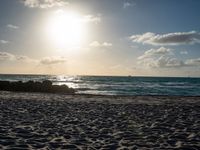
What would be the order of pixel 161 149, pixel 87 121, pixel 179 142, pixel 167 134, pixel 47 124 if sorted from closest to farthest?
pixel 161 149 → pixel 179 142 → pixel 167 134 → pixel 47 124 → pixel 87 121

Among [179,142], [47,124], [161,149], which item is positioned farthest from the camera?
[47,124]

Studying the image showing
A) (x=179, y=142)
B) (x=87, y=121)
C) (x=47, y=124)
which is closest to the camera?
(x=179, y=142)

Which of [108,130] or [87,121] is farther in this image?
[87,121]

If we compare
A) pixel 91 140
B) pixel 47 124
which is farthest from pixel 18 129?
pixel 91 140

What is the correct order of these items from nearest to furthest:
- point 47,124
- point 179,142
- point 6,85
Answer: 1. point 179,142
2. point 47,124
3. point 6,85

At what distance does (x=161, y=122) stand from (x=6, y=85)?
38500mm

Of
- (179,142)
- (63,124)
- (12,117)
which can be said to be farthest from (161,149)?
(12,117)

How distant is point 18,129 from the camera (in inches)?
475

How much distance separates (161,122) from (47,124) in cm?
528

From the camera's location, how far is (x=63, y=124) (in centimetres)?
1379

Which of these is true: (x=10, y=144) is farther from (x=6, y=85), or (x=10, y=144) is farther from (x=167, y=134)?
(x=6, y=85)

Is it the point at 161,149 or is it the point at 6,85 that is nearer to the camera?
the point at 161,149

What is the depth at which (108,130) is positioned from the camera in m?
12.4

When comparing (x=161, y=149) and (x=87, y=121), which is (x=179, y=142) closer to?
(x=161, y=149)
